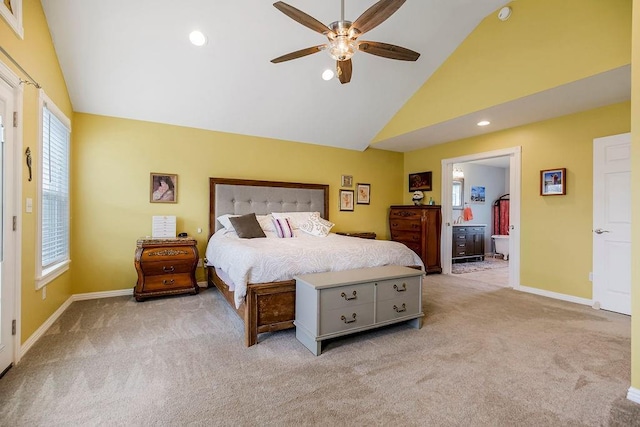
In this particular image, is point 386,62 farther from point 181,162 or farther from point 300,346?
point 300,346

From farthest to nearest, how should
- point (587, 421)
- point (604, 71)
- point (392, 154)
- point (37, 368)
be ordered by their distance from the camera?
point (392, 154) < point (604, 71) < point (37, 368) < point (587, 421)

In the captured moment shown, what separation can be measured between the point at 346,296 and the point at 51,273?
112 inches

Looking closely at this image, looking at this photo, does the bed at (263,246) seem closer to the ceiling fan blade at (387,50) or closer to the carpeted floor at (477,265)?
the ceiling fan blade at (387,50)

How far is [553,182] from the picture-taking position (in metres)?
4.19

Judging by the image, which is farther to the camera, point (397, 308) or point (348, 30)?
point (397, 308)

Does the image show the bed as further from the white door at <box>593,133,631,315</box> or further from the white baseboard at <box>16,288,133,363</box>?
the white door at <box>593,133,631,315</box>

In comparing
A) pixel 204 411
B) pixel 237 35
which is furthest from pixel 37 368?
pixel 237 35

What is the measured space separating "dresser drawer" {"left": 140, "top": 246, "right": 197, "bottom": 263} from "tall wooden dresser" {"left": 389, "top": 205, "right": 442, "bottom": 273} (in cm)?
384

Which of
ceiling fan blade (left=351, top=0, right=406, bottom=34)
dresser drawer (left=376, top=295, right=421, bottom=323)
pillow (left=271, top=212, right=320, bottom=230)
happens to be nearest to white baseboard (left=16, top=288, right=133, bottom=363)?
pillow (left=271, top=212, right=320, bottom=230)

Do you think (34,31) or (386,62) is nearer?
(34,31)

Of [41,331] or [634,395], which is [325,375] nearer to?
[634,395]

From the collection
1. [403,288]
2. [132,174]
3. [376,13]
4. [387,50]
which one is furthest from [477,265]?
[132,174]

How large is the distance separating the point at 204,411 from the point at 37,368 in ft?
4.65

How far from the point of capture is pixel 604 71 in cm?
285
